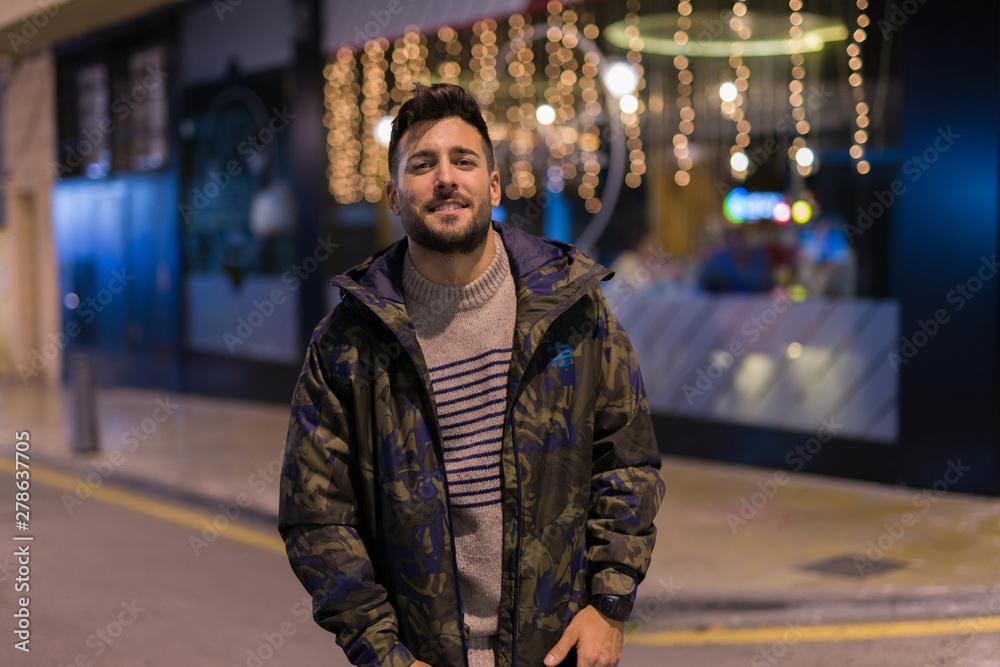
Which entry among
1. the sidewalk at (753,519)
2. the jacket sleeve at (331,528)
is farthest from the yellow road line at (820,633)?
the jacket sleeve at (331,528)

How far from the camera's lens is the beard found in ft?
7.92

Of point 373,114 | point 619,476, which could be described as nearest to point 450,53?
point 373,114

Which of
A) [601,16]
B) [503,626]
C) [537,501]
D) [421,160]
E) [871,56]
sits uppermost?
[601,16]

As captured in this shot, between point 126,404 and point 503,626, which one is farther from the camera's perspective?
point 126,404

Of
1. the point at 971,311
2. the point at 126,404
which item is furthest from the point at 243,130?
the point at 971,311

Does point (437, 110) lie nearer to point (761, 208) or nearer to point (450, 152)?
point (450, 152)

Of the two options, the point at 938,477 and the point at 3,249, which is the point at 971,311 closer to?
the point at 938,477

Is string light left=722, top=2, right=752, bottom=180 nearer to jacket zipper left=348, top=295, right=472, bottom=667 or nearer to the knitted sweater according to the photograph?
the knitted sweater

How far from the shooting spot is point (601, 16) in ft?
34.0

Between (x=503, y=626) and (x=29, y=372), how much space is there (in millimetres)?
19538

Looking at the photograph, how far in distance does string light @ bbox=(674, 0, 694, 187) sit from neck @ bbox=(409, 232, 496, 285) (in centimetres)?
770

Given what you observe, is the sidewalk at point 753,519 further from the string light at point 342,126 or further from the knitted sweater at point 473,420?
the knitted sweater at point 473,420

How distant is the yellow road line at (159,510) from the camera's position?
25.4 ft

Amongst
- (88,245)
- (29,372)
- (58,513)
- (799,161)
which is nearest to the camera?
(58,513)
